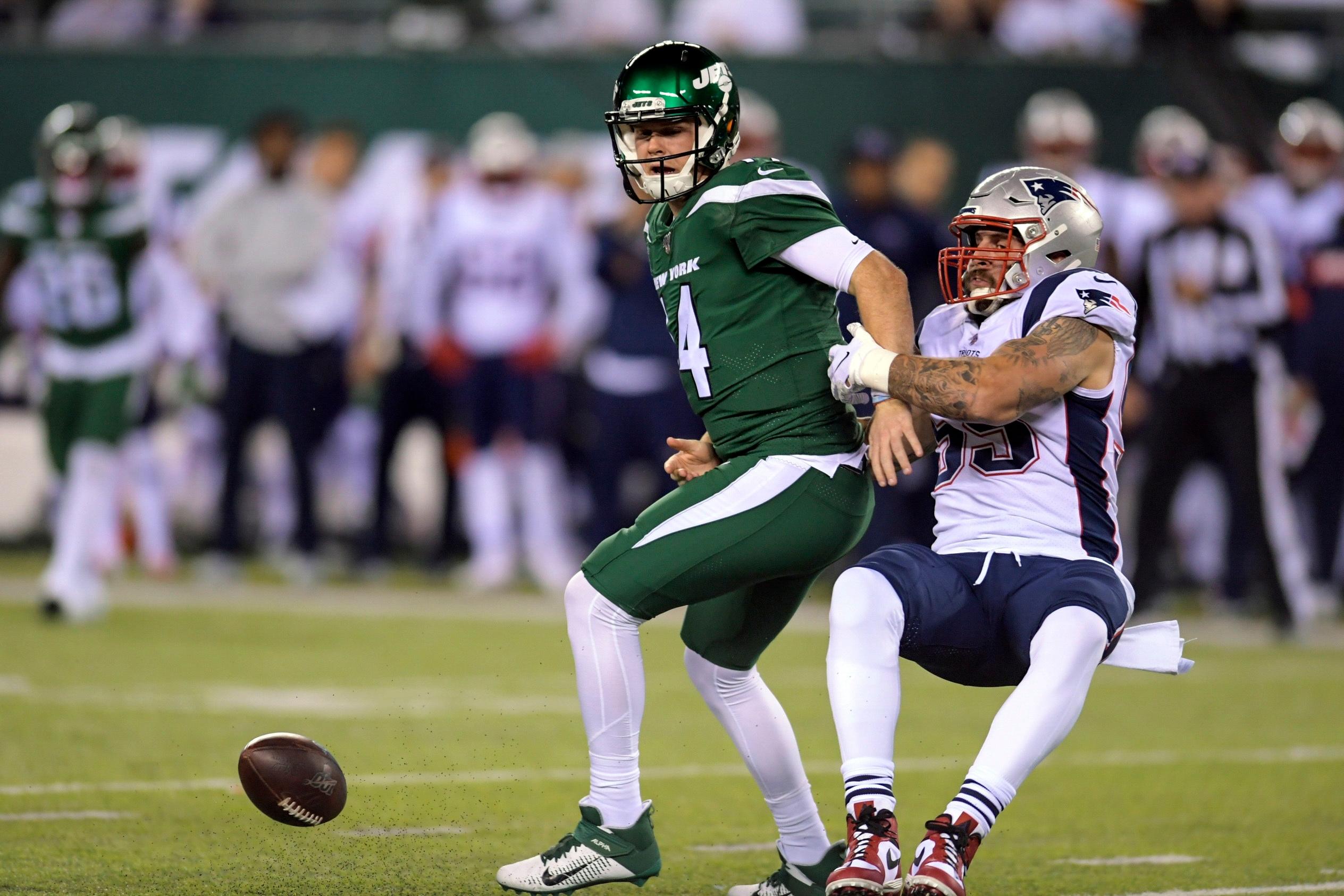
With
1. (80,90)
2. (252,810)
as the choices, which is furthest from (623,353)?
(252,810)

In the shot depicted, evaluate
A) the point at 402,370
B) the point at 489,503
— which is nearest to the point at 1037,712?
the point at 489,503

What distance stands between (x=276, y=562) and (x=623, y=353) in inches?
106

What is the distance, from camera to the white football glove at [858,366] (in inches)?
160

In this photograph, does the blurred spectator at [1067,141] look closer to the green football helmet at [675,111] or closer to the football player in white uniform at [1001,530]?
the football player in white uniform at [1001,530]

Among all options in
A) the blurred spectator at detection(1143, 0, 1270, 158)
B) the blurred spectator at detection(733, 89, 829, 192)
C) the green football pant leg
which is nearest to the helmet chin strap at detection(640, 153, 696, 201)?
the green football pant leg

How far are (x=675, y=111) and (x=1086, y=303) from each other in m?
0.96

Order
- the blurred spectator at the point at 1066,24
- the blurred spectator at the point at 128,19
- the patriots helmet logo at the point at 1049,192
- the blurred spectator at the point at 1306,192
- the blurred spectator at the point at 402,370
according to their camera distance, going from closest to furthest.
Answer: the patriots helmet logo at the point at 1049,192, the blurred spectator at the point at 1306,192, the blurred spectator at the point at 402,370, the blurred spectator at the point at 1066,24, the blurred spectator at the point at 128,19

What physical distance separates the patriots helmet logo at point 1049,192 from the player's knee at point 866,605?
924mm

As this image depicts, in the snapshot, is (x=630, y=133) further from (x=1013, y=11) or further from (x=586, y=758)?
(x=1013, y=11)

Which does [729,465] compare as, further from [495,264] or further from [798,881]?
[495,264]

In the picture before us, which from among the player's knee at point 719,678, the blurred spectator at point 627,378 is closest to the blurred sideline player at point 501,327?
the blurred spectator at point 627,378

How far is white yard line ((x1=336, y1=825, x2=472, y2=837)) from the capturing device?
4.93m

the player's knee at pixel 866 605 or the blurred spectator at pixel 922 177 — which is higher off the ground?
the player's knee at pixel 866 605

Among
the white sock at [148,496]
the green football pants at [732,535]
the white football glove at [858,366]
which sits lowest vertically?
the white sock at [148,496]
